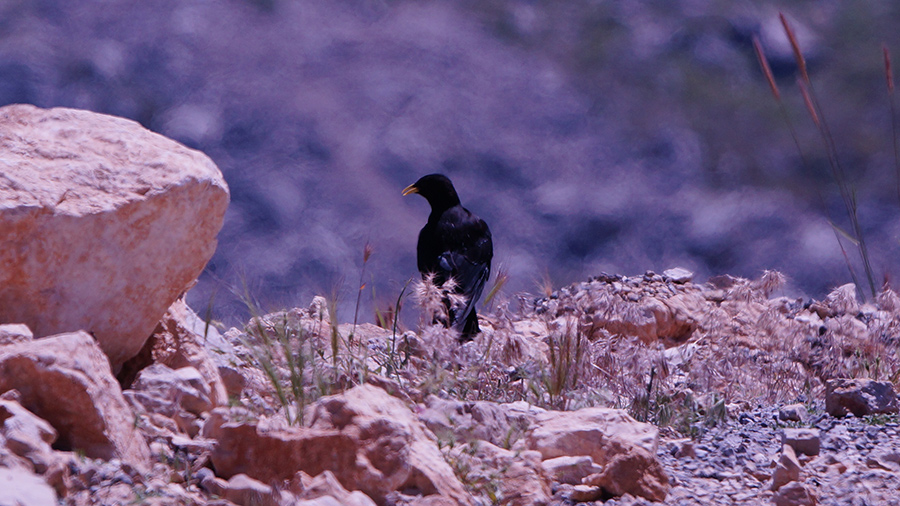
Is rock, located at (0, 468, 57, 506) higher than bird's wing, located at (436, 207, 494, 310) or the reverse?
the reverse

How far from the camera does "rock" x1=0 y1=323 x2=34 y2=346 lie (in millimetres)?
2297

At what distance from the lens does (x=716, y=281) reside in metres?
7.32

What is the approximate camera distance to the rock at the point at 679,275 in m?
7.33

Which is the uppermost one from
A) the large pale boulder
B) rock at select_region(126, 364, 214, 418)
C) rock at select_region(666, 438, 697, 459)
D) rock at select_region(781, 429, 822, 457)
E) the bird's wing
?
the bird's wing

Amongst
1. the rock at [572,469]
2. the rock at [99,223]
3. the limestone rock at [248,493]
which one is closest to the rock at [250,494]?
the limestone rock at [248,493]

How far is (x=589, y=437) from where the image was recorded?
2402 mm

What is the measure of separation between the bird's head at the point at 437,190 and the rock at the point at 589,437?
13.1 ft

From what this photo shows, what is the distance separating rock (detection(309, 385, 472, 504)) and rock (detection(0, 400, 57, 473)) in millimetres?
602

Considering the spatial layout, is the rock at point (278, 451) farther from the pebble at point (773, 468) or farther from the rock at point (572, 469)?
the pebble at point (773, 468)

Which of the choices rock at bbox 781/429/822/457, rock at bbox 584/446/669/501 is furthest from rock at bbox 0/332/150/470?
rock at bbox 781/429/822/457

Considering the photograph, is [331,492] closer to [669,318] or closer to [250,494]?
[250,494]

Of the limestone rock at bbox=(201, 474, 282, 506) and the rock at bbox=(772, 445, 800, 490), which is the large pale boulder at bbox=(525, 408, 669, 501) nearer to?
the rock at bbox=(772, 445, 800, 490)

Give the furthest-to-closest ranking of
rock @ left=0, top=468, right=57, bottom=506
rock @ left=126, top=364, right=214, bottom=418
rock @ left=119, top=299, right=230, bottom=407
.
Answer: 1. rock @ left=119, top=299, right=230, bottom=407
2. rock @ left=126, top=364, right=214, bottom=418
3. rock @ left=0, top=468, right=57, bottom=506

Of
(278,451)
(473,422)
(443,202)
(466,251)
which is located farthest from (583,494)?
(443,202)
